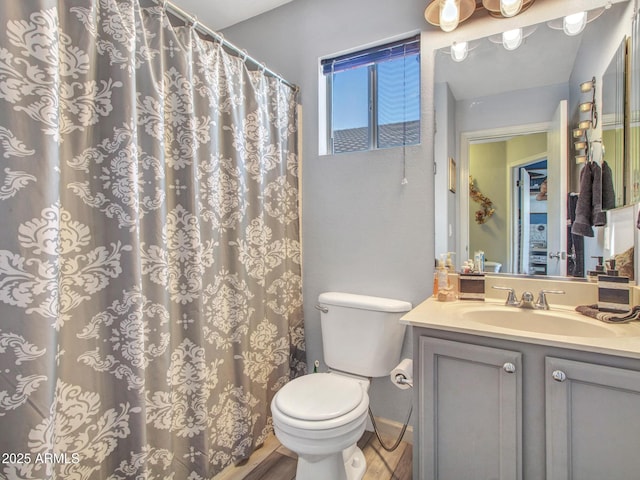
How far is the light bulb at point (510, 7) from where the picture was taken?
1.36 metres

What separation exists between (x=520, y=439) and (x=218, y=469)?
1230 mm

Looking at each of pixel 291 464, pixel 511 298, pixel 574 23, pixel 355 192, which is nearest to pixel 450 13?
pixel 574 23

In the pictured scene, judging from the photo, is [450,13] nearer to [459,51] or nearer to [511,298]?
[459,51]

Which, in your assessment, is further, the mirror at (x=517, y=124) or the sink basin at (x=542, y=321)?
the mirror at (x=517, y=124)

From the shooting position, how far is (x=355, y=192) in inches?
70.6

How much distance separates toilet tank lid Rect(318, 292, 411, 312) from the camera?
1.59 metres

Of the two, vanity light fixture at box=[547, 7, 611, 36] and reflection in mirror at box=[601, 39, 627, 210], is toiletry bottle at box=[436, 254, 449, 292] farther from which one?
vanity light fixture at box=[547, 7, 611, 36]

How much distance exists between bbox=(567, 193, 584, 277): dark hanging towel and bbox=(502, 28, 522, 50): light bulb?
2.33 ft

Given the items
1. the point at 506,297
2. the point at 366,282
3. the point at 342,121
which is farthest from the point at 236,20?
the point at 506,297

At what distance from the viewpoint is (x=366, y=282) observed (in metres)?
1.78

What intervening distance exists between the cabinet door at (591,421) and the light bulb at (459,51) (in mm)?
1358

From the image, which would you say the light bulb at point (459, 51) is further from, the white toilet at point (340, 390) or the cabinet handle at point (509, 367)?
the cabinet handle at point (509, 367)

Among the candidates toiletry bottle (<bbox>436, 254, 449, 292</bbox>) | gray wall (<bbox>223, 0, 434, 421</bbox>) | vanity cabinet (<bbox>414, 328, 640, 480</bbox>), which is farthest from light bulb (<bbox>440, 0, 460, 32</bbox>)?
vanity cabinet (<bbox>414, 328, 640, 480</bbox>)

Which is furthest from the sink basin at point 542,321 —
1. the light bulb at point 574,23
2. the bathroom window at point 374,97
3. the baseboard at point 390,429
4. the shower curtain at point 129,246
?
the light bulb at point 574,23
